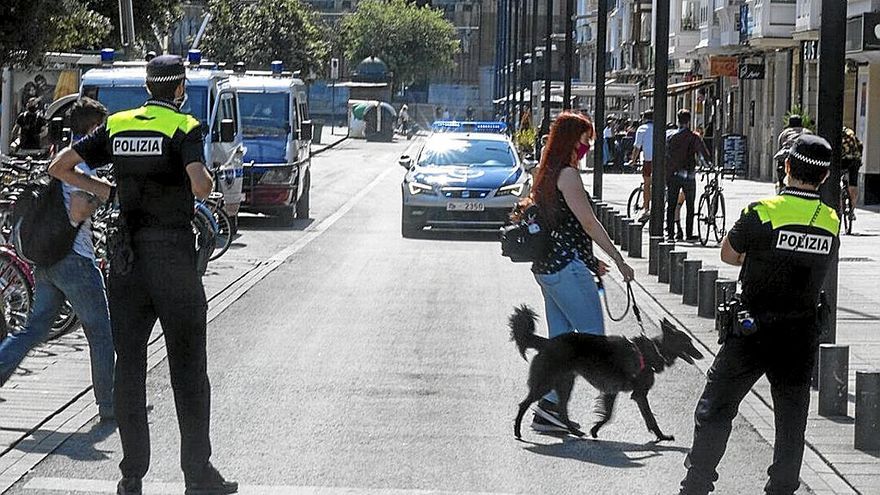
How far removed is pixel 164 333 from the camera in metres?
6.95

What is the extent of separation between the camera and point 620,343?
337 inches

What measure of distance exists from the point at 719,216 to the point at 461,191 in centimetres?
349

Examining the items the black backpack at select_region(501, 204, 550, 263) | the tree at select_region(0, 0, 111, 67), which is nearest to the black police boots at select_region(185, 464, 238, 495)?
the black backpack at select_region(501, 204, 550, 263)

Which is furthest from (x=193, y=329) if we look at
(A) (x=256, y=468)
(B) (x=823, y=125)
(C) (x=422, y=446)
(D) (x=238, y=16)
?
(D) (x=238, y=16)

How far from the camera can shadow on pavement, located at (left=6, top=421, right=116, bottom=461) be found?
8031 millimetres

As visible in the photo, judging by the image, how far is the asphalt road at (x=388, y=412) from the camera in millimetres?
7625

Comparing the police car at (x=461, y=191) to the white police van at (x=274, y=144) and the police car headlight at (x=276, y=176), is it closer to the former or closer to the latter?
the police car headlight at (x=276, y=176)

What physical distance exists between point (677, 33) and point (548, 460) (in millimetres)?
50462

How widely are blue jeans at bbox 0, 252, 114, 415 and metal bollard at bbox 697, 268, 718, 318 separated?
643 cm

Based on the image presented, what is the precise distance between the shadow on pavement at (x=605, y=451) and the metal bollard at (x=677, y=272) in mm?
7484

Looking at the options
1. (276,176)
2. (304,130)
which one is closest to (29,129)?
(304,130)

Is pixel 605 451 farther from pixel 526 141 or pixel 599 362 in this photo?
pixel 526 141

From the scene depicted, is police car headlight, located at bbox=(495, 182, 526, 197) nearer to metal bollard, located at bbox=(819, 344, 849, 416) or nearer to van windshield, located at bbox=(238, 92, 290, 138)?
van windshield, located at bbox=(238, 92, 290, 138)

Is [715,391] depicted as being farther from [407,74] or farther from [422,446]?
[407,74]
